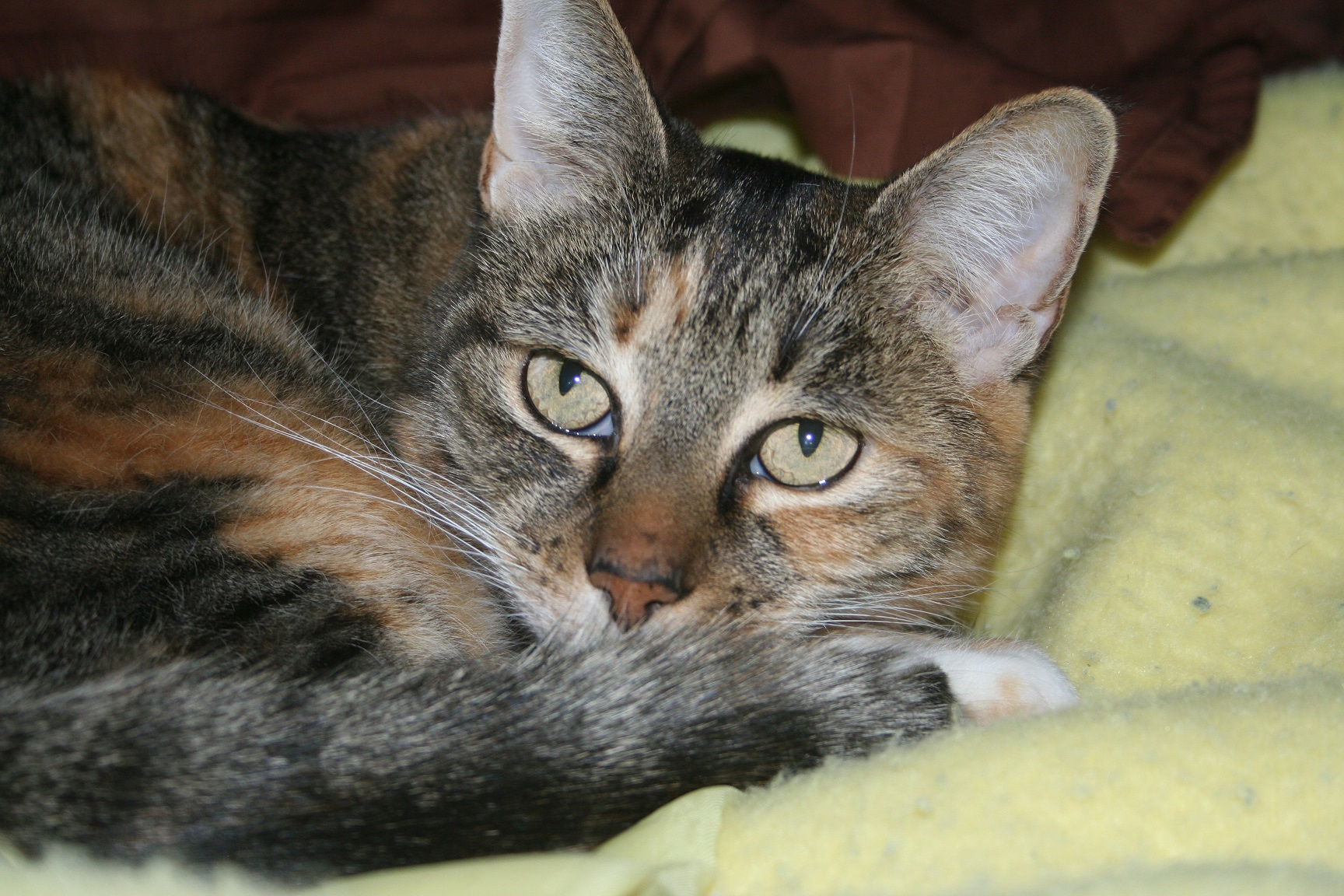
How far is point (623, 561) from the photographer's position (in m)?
1.19

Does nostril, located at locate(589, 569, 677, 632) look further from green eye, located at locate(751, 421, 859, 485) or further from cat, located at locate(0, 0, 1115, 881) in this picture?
green eye, located at locate(751, 421, 859, 485)

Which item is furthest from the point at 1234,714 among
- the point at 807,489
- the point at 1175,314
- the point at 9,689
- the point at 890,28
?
the point at 890,28

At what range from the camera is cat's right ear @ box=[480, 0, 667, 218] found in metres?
1.40

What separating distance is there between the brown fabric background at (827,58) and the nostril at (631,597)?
101cm

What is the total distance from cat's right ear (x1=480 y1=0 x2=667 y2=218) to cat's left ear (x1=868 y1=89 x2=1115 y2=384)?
0.35 m

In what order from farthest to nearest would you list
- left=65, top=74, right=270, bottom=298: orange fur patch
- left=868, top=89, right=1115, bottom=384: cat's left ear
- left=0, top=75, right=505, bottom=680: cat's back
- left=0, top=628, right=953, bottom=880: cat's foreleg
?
left=65, top=74, right=270, bottom=298: orange fur patch, left=868, top=89, right=1115, bottom=384: cat's left ear, left=0, top=75, right=505, bottom=680: cat's back, left=0, top=628, right=953, bottom=880: cat's foreleg

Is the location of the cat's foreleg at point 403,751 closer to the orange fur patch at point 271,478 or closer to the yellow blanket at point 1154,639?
the yellow blanket at point 1154,639

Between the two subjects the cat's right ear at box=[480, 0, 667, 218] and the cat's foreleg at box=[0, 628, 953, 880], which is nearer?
the cat's foreleg at box=[0, 628, 953, 880]

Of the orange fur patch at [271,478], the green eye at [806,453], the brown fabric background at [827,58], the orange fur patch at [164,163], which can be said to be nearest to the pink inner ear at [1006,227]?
the green eye at [806,453]

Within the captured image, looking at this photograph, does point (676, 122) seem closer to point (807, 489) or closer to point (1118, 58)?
point (807, 489)

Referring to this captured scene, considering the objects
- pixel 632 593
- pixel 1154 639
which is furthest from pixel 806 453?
pixel 1154 639

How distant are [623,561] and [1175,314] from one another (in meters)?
1.17

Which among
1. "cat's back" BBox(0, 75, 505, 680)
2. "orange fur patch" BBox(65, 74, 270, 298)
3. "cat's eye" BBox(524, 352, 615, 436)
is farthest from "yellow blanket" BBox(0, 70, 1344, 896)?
"orange fur patch" BBox(65, 74, 270, 298)

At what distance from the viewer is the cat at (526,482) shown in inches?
38.3
